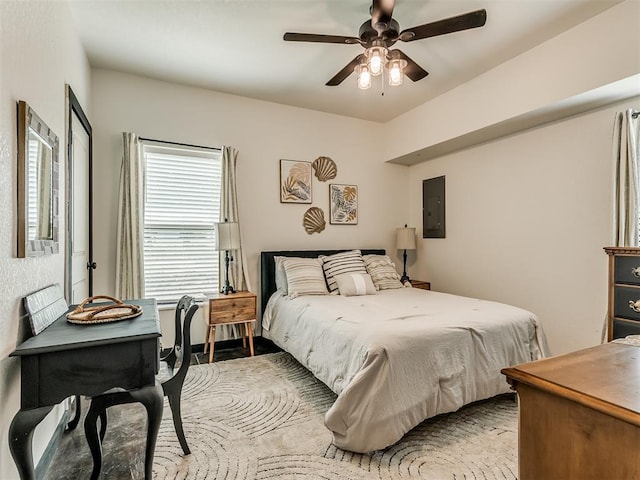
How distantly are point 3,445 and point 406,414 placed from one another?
6.17ft

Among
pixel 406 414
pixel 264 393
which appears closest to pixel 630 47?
pixel 406 414

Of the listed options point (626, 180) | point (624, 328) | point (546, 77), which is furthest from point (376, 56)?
point (624, 328)

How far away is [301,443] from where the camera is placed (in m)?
2.05

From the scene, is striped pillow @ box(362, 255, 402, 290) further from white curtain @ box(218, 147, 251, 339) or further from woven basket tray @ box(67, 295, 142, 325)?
woven basket tray @ box(67, 295, 142, 325)

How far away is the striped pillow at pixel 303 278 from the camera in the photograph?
11.5 feet

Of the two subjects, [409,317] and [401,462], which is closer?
[401,462]

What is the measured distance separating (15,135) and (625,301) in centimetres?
353

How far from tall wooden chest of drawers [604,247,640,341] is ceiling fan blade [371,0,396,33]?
2113 mm

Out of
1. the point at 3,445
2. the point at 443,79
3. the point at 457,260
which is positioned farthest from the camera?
the point at 457,260

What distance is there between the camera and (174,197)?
3.68 metres

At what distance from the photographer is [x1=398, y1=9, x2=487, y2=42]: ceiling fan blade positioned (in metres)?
1.98

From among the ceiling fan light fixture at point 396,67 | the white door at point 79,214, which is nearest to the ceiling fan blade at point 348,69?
the ceiling fan light fixture at point 396,67

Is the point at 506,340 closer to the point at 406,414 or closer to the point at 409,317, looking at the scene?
the point at 409,317

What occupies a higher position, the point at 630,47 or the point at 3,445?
the point at 630,47
